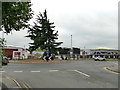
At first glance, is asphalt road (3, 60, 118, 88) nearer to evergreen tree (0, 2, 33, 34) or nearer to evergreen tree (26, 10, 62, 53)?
evergreen tree (0, 2, 33, 34)

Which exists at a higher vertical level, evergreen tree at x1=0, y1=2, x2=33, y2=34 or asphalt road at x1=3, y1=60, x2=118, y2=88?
evergreen tree at x1=0, y1=2, x2=33, y2=34

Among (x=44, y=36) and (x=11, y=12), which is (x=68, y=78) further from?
(x=44, y=36)

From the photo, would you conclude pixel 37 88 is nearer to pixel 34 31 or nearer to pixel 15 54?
pixel 34 31

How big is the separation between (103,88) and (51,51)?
27017 millimetres

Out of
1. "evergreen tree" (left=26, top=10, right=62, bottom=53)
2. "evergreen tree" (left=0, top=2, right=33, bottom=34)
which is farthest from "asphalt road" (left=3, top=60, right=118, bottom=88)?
"evergreen tree" (left=26, top=10, right=62, bottom=53)

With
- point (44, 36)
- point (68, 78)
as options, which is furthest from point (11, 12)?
point (44, 36)

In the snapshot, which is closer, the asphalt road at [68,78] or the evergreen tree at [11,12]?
the evergreen tree at [11,12]

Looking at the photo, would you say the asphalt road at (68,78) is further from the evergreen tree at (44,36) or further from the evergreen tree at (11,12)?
the evergreen tree at (44,36)

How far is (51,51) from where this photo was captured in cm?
3347

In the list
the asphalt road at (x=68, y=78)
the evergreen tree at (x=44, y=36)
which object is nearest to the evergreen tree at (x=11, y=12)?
the asphalt road at (x=68, y=78)

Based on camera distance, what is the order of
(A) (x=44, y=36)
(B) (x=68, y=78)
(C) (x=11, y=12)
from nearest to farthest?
(C) (x=11, y=12)
(B) (x=68, y=78)
(A) (x=44, y=36)

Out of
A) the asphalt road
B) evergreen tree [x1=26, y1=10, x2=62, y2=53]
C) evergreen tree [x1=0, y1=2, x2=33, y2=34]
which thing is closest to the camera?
evergreen tree [x1=0, y1=2, x2=33, y2=34]

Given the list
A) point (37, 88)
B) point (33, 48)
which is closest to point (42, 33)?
point (33, 48)

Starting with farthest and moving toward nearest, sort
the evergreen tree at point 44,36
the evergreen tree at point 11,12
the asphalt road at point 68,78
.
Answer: the evergreen tree at point 44,36 → the asphalt road at point 68,78 → the evergreen tree at point 11,12
